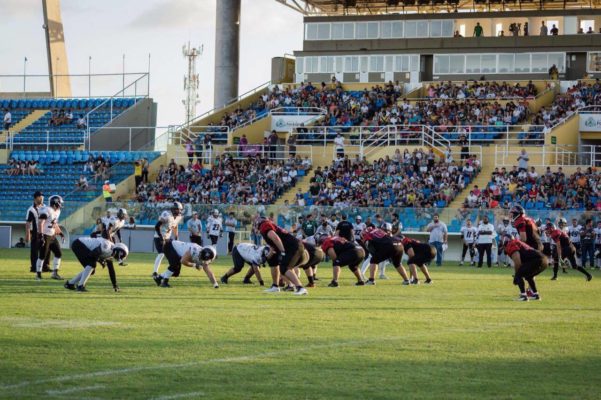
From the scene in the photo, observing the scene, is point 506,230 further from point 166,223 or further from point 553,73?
point 553,73

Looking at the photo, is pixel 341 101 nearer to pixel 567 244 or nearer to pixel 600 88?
pixel 600 88

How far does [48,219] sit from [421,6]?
43.6m

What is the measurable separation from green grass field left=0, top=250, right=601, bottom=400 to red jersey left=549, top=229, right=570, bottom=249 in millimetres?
7681

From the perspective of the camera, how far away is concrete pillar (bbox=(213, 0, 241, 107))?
6600 centimetres

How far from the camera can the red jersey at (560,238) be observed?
30280 millimetres

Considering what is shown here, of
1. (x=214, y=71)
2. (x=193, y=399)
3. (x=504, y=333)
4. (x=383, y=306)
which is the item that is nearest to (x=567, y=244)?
(x=383, y=306)

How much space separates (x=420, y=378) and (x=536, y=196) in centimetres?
3202

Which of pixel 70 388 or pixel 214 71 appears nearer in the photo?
pixel 70 388

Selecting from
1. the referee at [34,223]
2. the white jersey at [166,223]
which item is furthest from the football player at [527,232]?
the referee at [34,223]

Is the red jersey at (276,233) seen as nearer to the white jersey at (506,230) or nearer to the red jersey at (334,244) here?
the red jersey at (334,244)

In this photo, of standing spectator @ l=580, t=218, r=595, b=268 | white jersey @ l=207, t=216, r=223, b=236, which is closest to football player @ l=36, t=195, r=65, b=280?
white jersey @ l=207, t=216, r=223, b=236

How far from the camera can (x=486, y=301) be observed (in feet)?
68.8

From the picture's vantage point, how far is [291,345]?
44.8ft

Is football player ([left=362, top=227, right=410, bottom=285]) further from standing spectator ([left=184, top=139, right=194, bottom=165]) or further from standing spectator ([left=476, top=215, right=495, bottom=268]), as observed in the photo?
standing spectator ([left=184, top=139, right=194, bottom=165])
